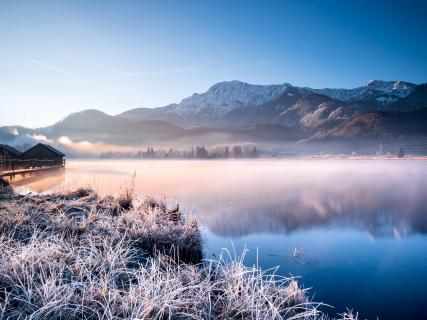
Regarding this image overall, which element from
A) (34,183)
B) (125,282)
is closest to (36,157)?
(34,183)

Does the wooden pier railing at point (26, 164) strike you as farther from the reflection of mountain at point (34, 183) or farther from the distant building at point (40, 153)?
the reflection of mountain at point (34, 183)

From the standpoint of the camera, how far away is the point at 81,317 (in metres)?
3.31

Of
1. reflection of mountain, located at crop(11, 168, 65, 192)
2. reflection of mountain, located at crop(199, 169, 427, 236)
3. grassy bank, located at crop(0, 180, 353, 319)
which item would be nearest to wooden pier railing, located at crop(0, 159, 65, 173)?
reflection of mountain, located at crop(11, 168, 65, 192)

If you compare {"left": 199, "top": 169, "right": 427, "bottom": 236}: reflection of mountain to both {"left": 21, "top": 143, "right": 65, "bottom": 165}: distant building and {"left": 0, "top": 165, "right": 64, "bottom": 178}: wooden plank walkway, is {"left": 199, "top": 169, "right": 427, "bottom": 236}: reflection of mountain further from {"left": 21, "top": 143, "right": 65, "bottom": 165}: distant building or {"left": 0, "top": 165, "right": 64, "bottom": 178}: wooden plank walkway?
{"left": 21, "top": 143, "right": 65, "bottom": 165}: distant building

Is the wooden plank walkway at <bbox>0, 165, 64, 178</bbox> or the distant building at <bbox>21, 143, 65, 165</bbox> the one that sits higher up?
the distant building at <bbox>21, 143, 65, 165</bbox>

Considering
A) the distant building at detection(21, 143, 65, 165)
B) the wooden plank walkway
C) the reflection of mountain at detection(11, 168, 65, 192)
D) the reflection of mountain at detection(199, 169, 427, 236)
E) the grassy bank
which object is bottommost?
the reflection of mountain at detection(199, 169, 427, 236)

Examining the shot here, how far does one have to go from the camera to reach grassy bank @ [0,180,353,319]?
333 centimetres

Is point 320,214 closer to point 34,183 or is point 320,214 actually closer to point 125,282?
point 125,282

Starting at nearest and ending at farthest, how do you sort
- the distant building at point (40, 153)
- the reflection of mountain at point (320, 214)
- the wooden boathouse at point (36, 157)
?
the reflection of mountain at point (320, 214), the wooden boathouse at point (36, 157), the distant building at point (40, 153)

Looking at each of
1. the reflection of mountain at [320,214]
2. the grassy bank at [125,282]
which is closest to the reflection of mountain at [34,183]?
the reflection of mountain at [320,214]

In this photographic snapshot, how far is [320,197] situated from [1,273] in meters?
18.6

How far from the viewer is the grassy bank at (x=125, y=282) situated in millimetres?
3326

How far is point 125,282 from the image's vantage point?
14.9 feet

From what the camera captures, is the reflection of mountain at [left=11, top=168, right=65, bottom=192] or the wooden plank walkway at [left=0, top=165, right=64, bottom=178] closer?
the reflection of mountain at [left=11, top=168, right=65, bottom=192]
